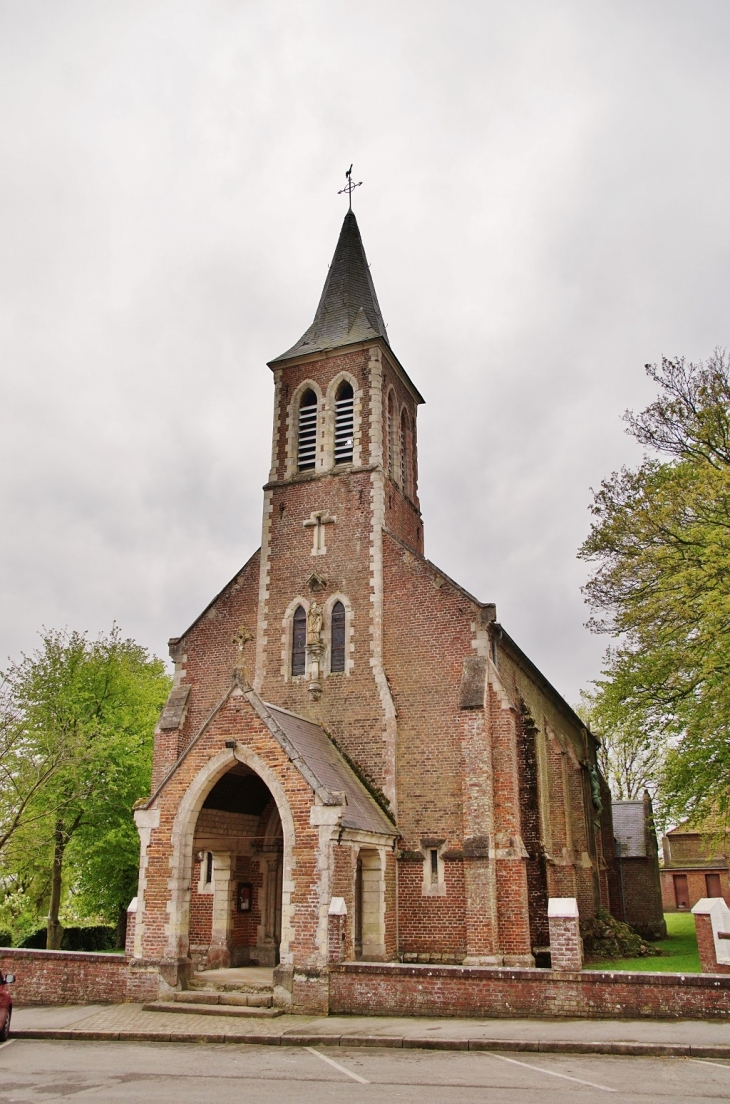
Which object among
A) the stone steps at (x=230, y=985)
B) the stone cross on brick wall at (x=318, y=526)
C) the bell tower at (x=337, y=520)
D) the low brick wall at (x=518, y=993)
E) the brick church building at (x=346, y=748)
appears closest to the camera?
the low brick wall at (x=518, y=993)

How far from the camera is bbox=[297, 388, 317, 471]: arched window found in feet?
78.5

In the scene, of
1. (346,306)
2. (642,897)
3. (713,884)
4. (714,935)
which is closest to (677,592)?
Answer: (714,935)

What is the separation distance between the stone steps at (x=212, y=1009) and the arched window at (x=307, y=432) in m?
13.8

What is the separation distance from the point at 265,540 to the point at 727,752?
12.6 metres

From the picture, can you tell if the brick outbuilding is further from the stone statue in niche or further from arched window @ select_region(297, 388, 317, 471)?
arched window @ select_region(297, 388, 317, 471)

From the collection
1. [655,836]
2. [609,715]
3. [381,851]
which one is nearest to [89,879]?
[381,851]

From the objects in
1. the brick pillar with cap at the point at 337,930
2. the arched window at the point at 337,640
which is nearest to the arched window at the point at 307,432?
the arched window at the point at 337,640

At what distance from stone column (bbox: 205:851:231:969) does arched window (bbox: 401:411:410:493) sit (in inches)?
452

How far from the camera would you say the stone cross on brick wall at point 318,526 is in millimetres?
22434

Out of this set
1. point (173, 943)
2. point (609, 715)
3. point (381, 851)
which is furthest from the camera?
point (609, 715)

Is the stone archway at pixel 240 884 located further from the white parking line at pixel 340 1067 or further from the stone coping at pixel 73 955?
the white parking line at pixel 340 1067

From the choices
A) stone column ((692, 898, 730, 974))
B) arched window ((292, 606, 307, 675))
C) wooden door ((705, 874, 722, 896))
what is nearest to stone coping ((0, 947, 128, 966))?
arched window ((292, 606, 307, 675))

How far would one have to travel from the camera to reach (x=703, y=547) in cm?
1800

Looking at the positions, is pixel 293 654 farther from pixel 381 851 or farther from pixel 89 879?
pixel 89 879
